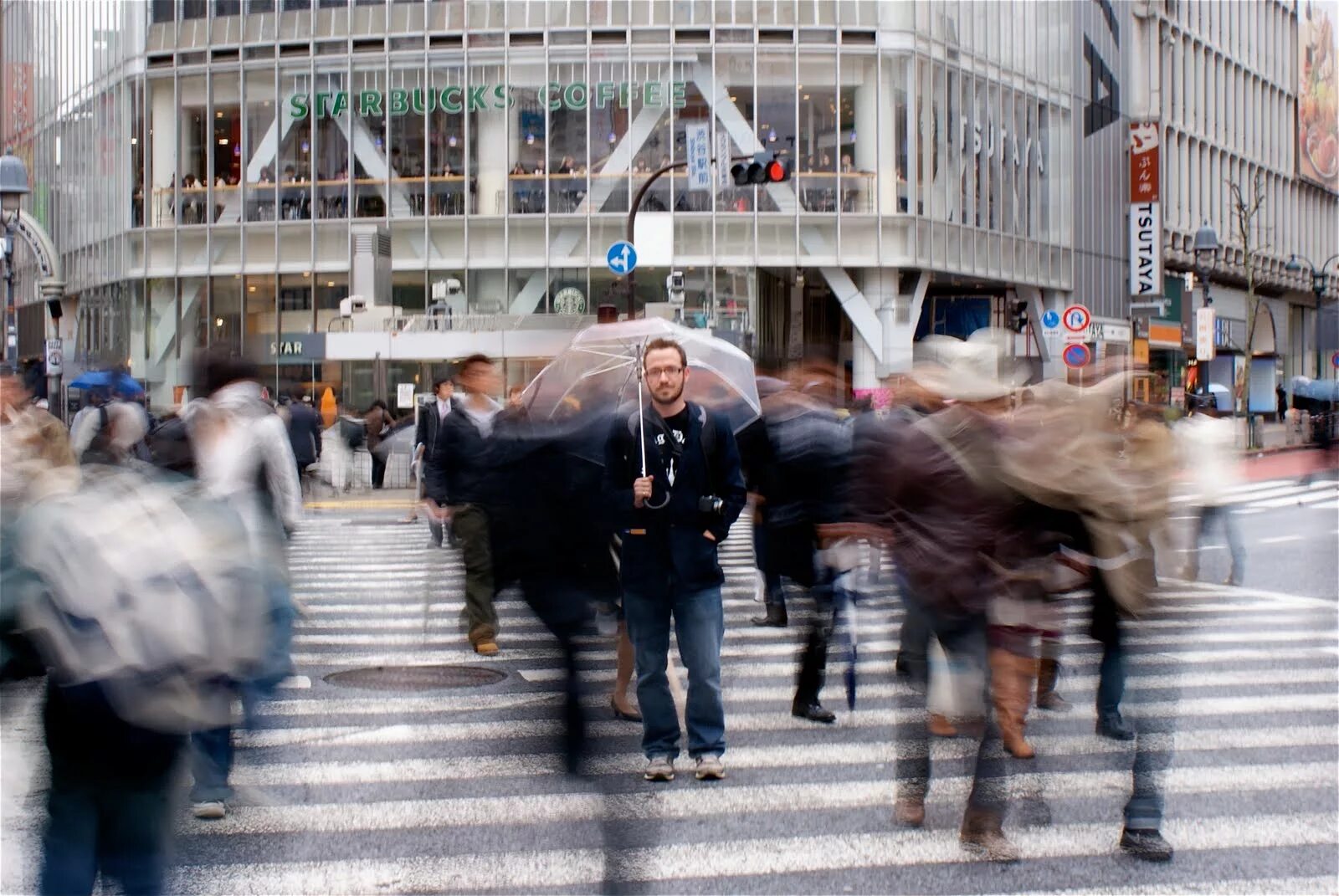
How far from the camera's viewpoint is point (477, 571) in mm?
10539

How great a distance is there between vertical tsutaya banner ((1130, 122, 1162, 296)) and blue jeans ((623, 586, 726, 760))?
165 feet

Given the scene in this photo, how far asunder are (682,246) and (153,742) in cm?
3603

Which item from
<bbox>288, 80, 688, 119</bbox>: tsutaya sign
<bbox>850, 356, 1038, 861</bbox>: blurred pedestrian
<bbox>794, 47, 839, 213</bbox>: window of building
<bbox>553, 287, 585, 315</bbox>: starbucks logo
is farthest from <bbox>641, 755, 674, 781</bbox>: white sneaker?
<bbox>288, 80, 688, 119</bbox>: tsutaya sign

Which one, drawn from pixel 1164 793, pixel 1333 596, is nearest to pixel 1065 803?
pixel 1164 793

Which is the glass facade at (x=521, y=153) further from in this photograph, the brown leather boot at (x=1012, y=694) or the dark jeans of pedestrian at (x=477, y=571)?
the brown leather boot at (x=1012, y=694)

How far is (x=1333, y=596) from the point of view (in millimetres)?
13641

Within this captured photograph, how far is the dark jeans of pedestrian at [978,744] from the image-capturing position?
231 inches

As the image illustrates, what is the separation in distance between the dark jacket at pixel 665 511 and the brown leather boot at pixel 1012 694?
4.54 ft

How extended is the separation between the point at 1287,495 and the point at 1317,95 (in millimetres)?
59166

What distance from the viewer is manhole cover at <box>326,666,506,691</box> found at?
9.34 m

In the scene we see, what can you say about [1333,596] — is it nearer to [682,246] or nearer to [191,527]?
[191,527]

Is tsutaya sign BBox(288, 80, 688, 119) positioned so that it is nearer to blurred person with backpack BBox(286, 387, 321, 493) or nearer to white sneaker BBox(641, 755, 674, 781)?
blurred person with backpack BBox(286, 387, 321, 493)

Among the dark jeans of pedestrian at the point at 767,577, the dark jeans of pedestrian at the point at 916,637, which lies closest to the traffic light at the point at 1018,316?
the dark jeans of pedestrian at the point at 767,577

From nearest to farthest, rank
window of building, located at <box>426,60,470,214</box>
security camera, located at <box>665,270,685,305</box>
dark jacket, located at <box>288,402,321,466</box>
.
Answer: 1. dark jacket, located at <box>288,402,321,466</box>
2. security camera, located at <box>665,270,685,305</box>
3. window of building, located at <box>426,60,470,214</box>
